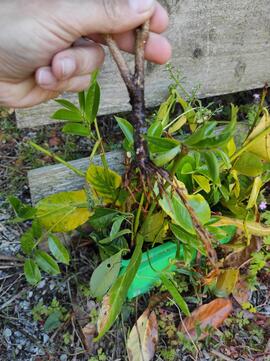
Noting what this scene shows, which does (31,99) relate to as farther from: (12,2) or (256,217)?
(256,217)

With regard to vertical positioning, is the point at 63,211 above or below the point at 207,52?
below

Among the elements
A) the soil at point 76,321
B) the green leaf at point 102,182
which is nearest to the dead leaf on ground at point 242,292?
the soil at point 76,321

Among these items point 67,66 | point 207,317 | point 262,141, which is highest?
point 67,66

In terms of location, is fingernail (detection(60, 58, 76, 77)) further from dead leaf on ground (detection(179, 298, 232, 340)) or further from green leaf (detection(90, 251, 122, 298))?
dead leaf on ground (detection(179, 298, 232, 340))

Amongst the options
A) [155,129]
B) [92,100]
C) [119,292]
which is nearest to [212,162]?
[155,129]

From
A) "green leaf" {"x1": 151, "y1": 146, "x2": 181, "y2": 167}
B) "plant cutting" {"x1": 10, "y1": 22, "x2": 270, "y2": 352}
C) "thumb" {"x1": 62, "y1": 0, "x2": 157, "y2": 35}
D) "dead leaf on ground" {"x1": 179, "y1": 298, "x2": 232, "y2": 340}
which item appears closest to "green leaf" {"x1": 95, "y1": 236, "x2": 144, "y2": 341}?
"plant cutting" {"x1": 10, "y1": 22, "x2": 270, "y2": 352}

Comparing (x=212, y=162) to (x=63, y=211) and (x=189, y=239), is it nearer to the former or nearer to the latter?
(x=189, y=239)
